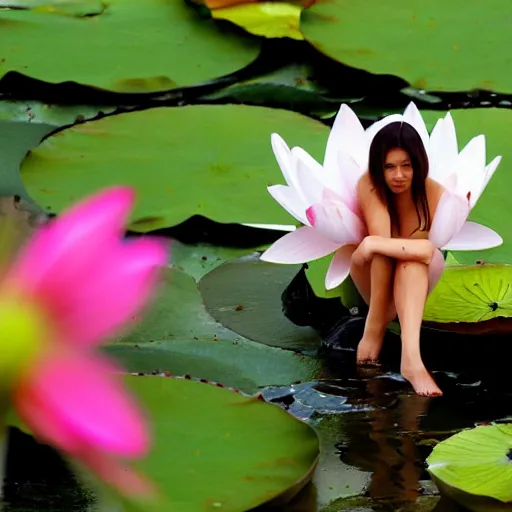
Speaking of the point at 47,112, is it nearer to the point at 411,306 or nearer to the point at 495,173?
the point at 495,173

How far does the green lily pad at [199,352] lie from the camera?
3.37 ft

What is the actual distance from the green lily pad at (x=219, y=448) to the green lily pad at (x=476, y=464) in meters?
0.12

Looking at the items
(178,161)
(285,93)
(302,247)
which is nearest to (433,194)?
(302,247)

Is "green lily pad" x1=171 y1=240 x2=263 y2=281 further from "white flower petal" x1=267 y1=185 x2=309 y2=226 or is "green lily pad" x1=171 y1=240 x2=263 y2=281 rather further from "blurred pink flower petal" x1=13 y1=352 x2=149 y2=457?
"blurred pink flower petal" x1=13 y1=352 x2=149 y2=457

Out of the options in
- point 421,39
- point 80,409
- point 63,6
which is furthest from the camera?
point 63,6

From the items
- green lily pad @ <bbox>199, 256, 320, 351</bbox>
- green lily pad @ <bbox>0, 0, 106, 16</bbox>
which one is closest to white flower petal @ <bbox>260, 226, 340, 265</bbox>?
green lily pad @ <bbox>199, 256, 320, 351</bbox>

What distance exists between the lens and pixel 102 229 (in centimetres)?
16

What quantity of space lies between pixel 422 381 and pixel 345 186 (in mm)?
261

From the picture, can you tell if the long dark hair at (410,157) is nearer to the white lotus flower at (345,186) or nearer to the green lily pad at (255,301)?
the white lotus flower at (345,186)

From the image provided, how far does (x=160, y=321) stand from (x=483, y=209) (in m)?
0.56

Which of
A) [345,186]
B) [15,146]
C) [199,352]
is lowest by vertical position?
[199,352]

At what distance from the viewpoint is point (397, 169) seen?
104 cm

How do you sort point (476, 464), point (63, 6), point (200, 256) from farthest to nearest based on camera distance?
point (63, 6) < point (200, 256) < point (476, 464)

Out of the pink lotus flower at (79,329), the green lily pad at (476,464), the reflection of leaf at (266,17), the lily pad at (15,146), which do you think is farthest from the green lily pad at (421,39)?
the pink lotus flower at (79,329)
